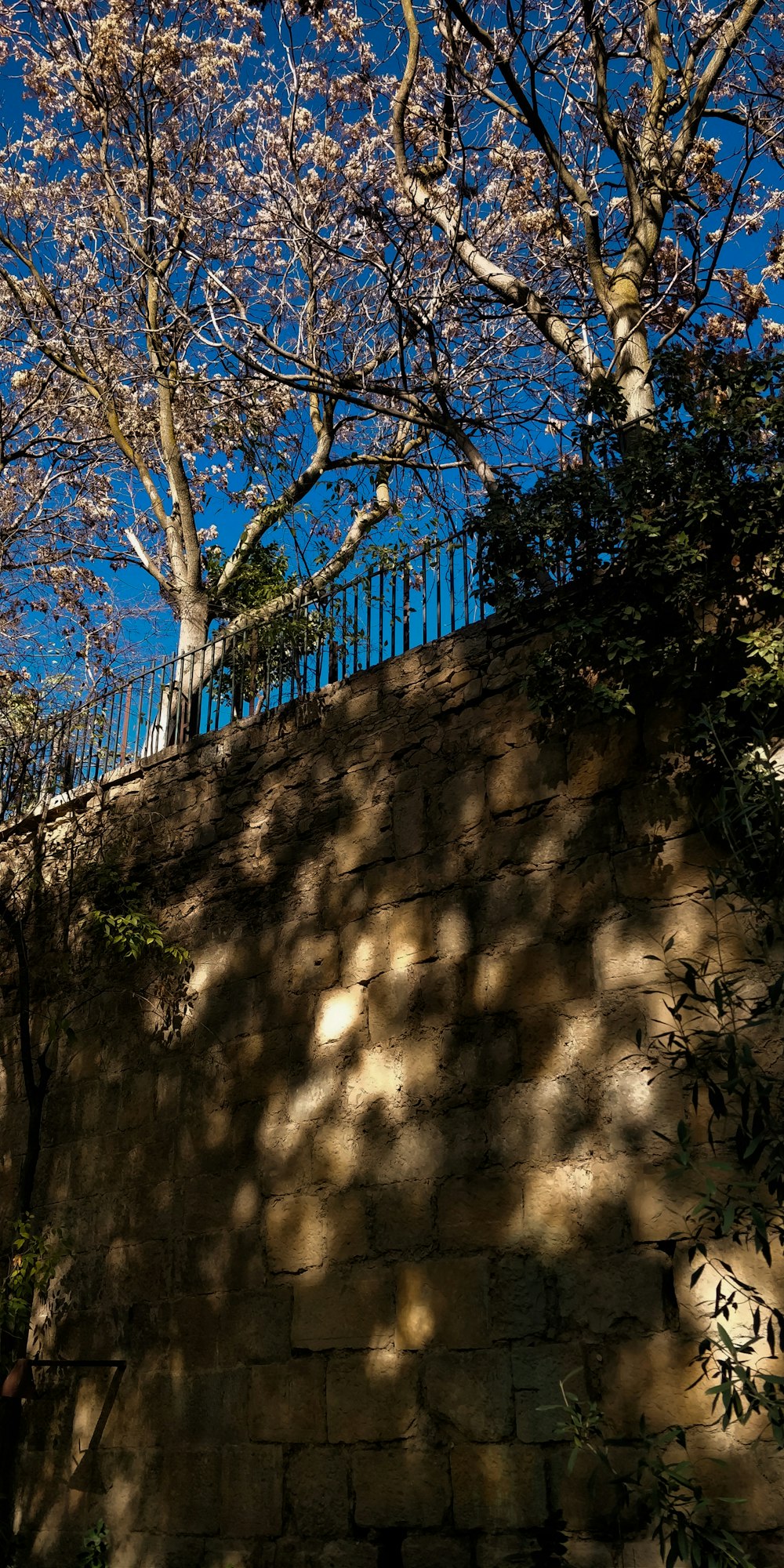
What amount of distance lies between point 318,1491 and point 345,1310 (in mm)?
593

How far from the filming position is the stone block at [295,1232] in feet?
Answer: 15.7

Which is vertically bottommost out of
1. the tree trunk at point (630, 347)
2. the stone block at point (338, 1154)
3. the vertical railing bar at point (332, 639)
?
the stone block at point (338, 1154)

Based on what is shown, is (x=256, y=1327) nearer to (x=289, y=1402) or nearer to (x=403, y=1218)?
(x=289, y=1402)

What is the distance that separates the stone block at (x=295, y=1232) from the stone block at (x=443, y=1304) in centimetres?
46

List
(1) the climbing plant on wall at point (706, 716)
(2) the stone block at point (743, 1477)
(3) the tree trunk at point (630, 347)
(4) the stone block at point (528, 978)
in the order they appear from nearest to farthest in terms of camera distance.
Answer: (2) the stone block at point (743, 1477) < (1) the climbing plant on wall at point (706, 716) < (4) the stone block at point (528, 978) < (3) the tree trunk at point (630, 347)

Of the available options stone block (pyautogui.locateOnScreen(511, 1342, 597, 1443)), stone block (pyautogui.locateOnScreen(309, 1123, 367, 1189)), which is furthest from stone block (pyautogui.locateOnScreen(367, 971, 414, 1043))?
stone block (pyautogui.locateOnScreen(511, 1342, 597, 1443))

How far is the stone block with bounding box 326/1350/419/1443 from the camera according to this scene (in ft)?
14.1

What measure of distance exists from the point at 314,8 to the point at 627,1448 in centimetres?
650

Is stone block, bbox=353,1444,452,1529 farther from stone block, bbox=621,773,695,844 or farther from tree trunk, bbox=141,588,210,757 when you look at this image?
tree trunk, bbox=141,588,210,757

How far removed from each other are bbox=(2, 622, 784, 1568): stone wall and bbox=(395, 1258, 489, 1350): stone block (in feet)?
0.04

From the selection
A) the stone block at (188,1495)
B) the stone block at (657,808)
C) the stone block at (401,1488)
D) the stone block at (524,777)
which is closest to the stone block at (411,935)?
the stone block at (524,777)

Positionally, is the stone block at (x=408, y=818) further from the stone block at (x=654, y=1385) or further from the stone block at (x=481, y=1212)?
the stone block at (x=654, y=1385)

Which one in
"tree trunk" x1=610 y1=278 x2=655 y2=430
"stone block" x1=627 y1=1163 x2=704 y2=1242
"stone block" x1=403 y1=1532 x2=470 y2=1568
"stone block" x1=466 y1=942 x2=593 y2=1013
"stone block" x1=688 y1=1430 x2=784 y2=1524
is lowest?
"stone block" x1=403 y1=1532 x2=470 y2=1568

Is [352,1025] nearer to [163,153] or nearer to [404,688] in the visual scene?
[404,688]
